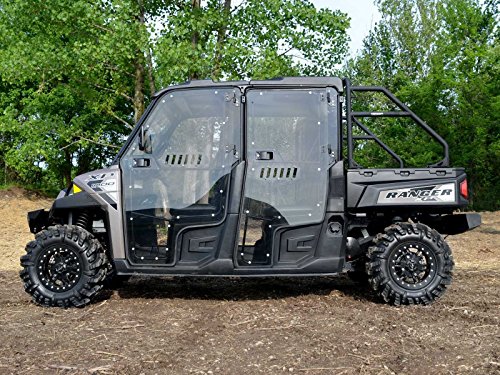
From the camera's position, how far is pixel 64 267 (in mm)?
6152

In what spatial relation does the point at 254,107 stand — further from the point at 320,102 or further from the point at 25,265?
the point at 25,265

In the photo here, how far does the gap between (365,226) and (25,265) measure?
3.36 m

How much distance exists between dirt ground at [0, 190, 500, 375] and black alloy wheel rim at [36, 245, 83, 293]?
271 millimetres

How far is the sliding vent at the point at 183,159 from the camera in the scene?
5.99 meters

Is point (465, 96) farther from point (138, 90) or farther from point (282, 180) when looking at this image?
point (282, 180)

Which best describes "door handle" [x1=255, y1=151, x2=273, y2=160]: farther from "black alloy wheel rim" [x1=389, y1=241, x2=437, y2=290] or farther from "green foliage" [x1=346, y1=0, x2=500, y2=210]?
"green foliage" [x1=346, y1=0, x2=500, y2=210]

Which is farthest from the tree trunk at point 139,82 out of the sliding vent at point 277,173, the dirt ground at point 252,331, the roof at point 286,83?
the sliding vent at point 277,173

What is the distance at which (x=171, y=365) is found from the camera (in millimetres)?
4172

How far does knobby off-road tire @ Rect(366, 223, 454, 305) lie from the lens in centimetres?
603

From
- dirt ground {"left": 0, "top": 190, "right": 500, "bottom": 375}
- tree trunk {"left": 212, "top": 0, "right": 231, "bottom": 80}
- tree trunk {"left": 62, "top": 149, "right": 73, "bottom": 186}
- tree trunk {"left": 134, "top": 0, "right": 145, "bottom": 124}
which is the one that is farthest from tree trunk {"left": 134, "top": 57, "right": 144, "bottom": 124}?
tree trunk {"left": 62, "top": 149, "right": 73, "bottom": 186}

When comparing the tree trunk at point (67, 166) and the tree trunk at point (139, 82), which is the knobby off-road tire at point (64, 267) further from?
the tree trunk at point (67, 166)

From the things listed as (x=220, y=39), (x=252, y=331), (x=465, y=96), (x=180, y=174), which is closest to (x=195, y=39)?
(x=220, y=39)

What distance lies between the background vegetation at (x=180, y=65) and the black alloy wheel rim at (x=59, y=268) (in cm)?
569

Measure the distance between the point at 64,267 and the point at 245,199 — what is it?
1.89 m
